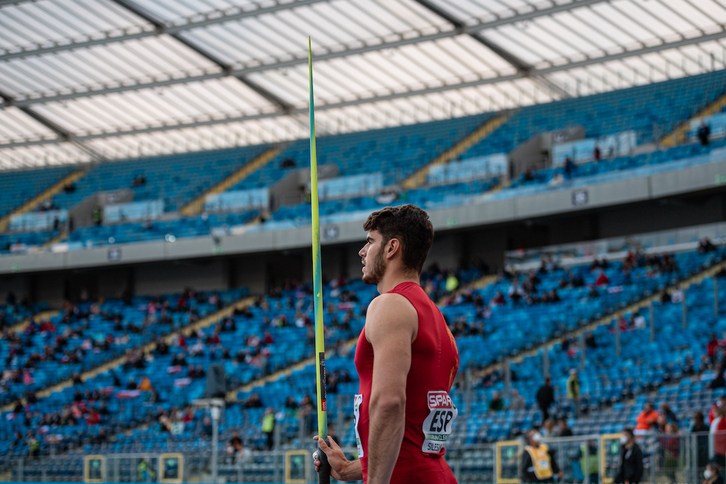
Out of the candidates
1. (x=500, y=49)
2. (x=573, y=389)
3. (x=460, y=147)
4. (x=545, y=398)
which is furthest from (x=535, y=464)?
(x=500, y=49)

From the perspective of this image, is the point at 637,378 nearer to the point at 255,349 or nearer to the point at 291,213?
the point at 255,349

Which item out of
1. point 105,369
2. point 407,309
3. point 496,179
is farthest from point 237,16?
point 407,309

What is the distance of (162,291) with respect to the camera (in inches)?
1543

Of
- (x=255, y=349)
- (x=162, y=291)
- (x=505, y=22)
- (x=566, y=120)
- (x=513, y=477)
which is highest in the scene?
(x=505, y=22)

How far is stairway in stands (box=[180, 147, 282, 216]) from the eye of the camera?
128ft

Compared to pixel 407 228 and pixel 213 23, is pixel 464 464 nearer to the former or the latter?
→ pixel 407 228

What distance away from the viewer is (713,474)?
11062mm

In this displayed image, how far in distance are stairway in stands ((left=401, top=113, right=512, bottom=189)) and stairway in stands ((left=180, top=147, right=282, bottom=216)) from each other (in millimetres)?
8883

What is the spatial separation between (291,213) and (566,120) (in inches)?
451

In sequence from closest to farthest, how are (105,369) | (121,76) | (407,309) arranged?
1. (407,309)
2. (105,369)
3. (121,76)

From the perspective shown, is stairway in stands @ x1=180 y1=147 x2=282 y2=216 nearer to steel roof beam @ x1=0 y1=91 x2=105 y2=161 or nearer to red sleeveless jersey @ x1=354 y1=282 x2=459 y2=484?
steel roof beam @ x1=0 y1=91 x2=105 y2=161

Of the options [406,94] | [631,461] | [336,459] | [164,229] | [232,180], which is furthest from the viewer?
[232,180]

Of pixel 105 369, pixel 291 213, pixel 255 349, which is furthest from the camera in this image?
pixel 291 213

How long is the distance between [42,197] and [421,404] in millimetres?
43075
